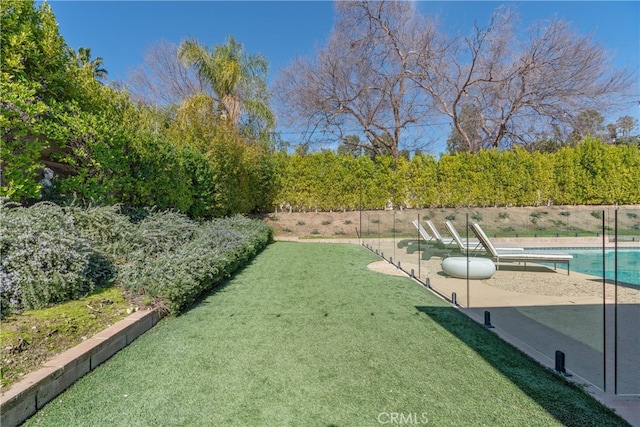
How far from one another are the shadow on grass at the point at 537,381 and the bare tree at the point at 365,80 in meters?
15.0

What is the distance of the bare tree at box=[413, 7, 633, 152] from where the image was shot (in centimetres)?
1559

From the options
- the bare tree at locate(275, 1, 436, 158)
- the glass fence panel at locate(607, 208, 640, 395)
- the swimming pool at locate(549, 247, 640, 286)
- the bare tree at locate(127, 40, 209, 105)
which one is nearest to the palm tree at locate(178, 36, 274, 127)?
the bare tree at locate(275, 1, 436, 158)

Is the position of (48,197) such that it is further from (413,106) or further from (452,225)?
(413,106)

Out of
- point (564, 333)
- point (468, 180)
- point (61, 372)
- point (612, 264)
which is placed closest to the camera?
point (61, 372)

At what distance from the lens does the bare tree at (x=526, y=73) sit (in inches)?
614

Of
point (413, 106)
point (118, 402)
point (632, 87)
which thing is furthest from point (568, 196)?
point (118, 402)

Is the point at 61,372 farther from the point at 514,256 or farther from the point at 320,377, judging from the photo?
the point at 514,256

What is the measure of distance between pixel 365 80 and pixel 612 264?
16541 millimetres

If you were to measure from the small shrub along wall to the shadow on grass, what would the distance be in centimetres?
298

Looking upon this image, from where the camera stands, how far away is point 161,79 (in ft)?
59.3

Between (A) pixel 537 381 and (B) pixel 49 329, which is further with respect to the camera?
(B) pixel 49 329


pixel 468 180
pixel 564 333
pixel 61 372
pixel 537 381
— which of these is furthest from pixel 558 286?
pixel 468 180

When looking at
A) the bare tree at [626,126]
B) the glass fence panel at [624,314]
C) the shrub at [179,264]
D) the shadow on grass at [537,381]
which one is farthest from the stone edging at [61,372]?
the bare tree at [626,126]

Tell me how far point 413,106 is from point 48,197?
17.6 m
